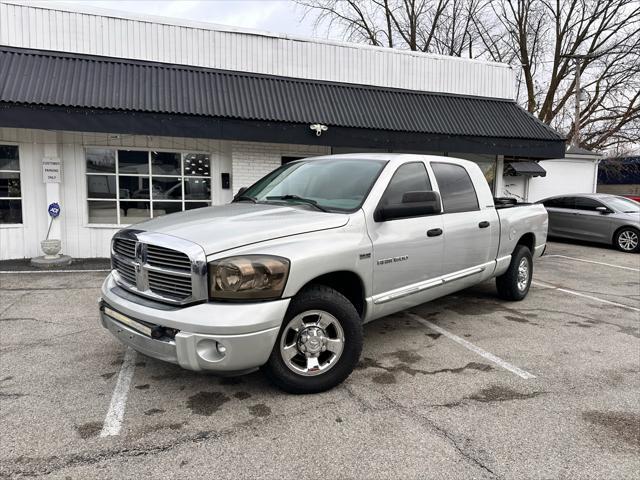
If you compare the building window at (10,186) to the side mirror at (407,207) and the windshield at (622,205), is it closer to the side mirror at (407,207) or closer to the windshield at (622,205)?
the side mirror at (407,207)

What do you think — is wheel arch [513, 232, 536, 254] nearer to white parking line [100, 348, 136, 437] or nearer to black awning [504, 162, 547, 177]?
white parking line [100, 348, 136, 437]

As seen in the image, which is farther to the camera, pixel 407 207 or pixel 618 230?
pixel 618 230

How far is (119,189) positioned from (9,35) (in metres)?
3.47

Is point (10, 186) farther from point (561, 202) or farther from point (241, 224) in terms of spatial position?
point (561, 202)

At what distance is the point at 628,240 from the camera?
39.3ft

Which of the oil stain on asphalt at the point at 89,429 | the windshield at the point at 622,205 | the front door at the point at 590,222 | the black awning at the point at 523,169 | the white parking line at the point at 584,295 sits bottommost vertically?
the white parking line at the point at 584,295

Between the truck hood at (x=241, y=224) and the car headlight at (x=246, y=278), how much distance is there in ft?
0.41

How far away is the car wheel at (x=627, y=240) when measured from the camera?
1180 cm

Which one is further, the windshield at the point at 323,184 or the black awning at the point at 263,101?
the black awning at the point at 263,101

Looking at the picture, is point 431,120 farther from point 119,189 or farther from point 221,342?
point 221,342

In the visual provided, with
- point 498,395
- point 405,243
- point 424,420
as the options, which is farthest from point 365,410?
point 405,243

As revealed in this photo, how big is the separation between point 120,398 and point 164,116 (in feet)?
21.2

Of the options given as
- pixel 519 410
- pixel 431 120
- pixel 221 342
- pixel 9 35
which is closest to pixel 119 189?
pixel 9 35

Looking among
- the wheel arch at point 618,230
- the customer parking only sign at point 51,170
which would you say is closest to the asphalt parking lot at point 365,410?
the customer parking only sign at point 51,170
